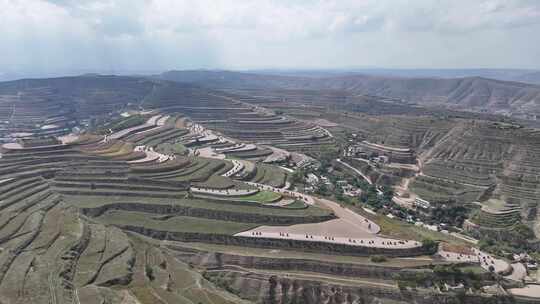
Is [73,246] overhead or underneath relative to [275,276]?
overhead

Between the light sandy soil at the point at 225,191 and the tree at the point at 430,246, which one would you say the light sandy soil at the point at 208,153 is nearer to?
the light sandy soil at the point at 225,191

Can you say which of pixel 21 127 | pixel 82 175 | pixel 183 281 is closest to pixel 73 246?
pixel 183 281

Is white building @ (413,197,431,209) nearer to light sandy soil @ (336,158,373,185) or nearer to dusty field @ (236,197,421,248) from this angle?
light sandy soil @ (336,158,373,185)

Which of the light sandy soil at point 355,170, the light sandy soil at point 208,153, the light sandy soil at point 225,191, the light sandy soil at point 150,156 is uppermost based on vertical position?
the light sandy soil at point 150,156

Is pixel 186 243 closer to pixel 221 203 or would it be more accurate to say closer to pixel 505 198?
pixel 221 203

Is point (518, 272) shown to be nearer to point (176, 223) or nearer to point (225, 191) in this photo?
point (225, 191)

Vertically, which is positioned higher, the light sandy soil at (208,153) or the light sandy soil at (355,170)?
the light sandy soil at (208,153)

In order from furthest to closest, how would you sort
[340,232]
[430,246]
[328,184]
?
[328,184], [340,232], [430,246]

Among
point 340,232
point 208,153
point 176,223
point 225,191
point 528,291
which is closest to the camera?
point 528,291

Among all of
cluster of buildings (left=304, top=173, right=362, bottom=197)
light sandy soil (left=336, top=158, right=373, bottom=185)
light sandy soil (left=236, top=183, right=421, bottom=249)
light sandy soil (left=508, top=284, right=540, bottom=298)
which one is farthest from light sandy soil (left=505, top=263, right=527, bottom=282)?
light sandy soil (left=336, top=158, right=373, bottom=185)

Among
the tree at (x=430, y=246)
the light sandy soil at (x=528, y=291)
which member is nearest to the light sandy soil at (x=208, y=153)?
the tree at (x=430, y=246)

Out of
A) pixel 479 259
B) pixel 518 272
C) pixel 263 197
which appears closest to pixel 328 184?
pixel 263 197
